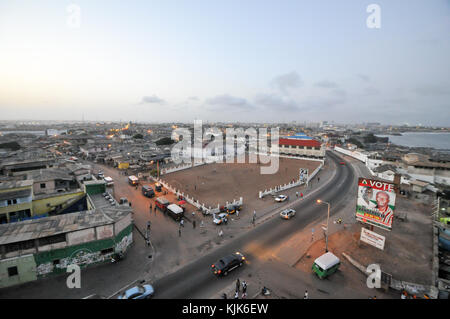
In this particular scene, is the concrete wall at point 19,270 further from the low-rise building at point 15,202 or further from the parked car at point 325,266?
the parked car at point 325,266

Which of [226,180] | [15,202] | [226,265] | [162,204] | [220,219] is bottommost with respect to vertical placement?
[226,265]

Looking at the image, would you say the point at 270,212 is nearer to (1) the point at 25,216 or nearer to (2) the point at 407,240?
(2) the point at 407,240

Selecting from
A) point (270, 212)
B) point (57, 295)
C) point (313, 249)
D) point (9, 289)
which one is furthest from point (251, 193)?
point (9, 289)

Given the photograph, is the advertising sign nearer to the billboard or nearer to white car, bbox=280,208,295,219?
the billboard

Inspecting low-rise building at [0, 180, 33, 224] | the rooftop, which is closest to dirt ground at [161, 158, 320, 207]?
the rooftop

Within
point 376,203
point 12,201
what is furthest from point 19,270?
point 376,203

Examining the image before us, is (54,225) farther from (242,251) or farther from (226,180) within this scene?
(226,180)

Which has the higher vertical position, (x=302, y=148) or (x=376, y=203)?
(x=302, y=148)
